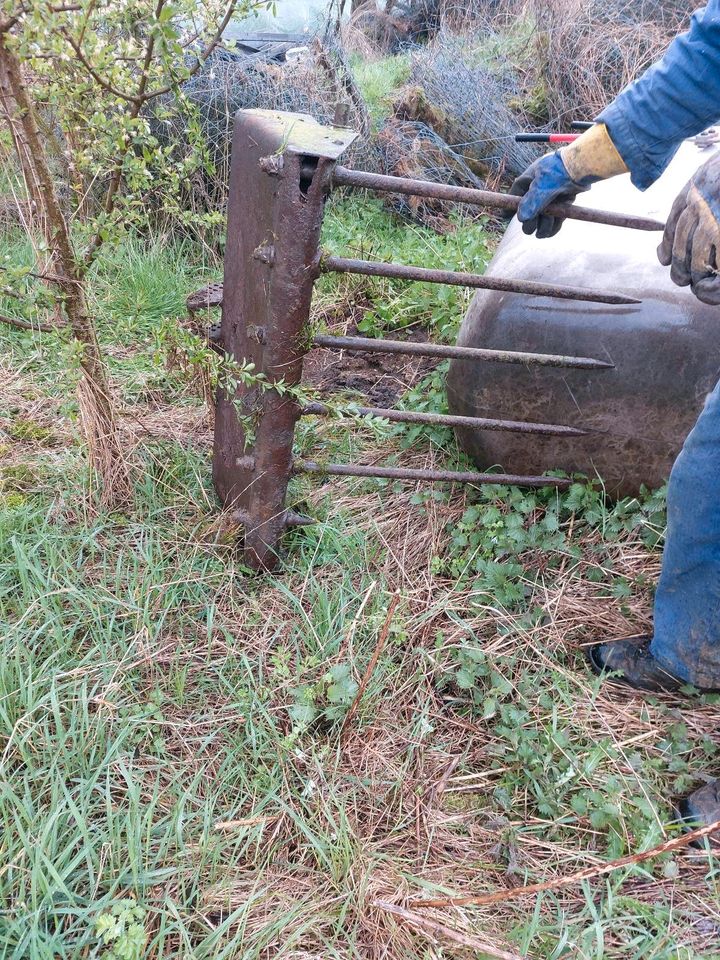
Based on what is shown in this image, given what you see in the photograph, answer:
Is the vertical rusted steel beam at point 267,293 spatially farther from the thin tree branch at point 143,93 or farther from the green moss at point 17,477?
the green moss at point 17,477

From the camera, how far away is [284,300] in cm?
195

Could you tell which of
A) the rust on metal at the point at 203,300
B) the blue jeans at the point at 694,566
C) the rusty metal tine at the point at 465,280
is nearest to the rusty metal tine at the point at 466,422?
the rusty metal tine at the point at 465,280

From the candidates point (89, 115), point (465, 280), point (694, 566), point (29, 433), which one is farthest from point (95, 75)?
point (694, 566)

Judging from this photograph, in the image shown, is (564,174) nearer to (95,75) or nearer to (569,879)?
(95,75)

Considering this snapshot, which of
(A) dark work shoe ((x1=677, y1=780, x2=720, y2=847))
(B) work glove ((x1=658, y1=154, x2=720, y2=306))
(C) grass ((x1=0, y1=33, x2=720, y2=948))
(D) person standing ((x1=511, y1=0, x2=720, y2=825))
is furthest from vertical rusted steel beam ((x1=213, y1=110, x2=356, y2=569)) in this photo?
(A) dark work shoe ((x1=677, y1=780, x2=720, y2=847))

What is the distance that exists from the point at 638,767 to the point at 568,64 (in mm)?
5969

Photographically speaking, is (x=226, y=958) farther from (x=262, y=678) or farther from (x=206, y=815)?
(x=262, y=678)

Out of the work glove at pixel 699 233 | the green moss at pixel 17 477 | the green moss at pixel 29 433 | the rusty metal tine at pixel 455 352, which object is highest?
→ the work glove at pixel 699 233

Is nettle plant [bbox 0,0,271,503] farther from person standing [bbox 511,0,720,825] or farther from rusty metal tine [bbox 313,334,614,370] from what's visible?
person standing [bbox 511,0,720,825]

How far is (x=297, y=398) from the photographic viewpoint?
209 cm

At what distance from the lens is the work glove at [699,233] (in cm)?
165

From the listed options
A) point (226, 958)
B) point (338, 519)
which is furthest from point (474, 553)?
point (226, 958)

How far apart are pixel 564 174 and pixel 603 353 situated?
579 millimetres

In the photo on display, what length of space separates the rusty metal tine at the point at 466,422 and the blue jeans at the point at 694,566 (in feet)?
1.72
